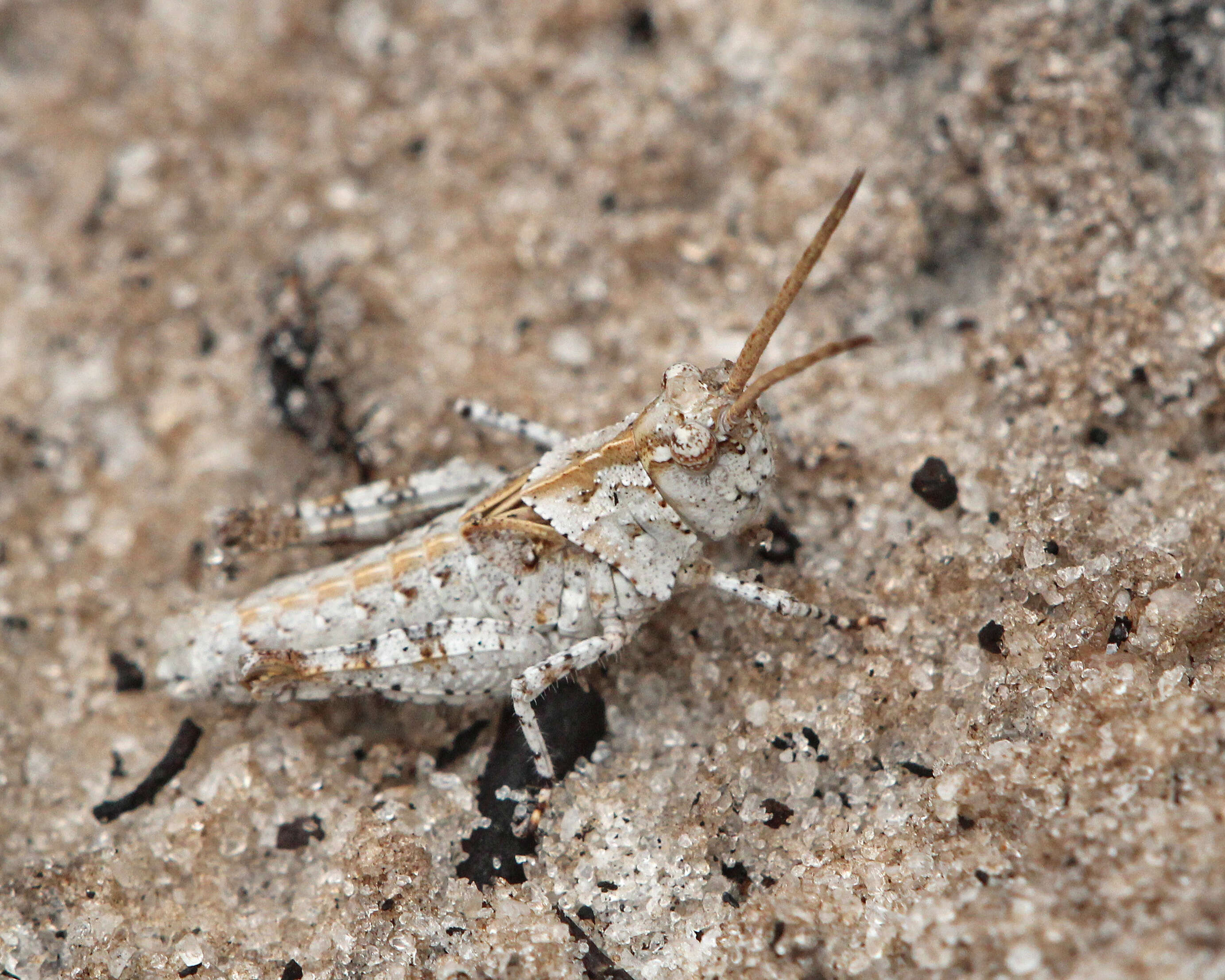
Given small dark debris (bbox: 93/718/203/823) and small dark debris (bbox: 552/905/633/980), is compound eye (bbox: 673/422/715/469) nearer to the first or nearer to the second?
small dark debris (bbox: 552/905/633/980)

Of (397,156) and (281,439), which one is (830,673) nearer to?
(281,439)

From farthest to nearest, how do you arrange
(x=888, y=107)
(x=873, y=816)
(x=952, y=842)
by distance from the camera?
(x=888, y=107)
(x=873, y=816)
(x=952, y=842)

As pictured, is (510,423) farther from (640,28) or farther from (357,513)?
(640,28)

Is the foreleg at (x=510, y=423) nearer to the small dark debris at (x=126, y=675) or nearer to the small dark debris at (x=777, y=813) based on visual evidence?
the small dark debris at (x=777, y=813)

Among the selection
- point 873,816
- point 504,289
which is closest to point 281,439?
point 504,289

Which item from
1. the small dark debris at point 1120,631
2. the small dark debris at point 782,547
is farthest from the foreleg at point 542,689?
the small dark debris at point 1120,631

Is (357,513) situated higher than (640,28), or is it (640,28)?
(640,28)

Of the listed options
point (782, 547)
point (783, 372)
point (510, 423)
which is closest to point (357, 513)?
point (510, 423)
